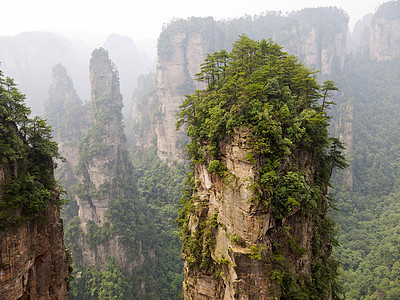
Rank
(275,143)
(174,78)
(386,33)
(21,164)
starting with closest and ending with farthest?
(275,143)
(21,164)
(174,78)
(386,33)

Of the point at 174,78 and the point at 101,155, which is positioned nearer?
the point at 101,155

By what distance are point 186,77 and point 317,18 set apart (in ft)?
191

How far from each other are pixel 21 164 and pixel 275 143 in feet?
47.5

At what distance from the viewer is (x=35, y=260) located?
49.5ft

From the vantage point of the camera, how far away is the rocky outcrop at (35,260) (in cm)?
1249

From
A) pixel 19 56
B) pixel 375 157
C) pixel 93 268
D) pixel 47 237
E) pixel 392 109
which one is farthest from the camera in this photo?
pixel 19 56

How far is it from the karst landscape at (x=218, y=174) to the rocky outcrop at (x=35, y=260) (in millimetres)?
90

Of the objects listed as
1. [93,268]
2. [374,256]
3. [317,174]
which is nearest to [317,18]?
[374,256]

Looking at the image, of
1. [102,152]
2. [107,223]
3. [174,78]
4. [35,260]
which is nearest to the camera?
[35,260]

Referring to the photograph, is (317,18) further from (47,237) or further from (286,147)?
(47,237)

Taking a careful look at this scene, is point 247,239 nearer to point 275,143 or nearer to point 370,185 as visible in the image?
point 275,143

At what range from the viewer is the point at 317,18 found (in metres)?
90.4

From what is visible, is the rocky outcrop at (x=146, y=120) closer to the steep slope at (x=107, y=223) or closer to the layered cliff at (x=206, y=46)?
the layered cliff at (x=206, y=46)

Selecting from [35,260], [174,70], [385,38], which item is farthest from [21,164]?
[385,38]
